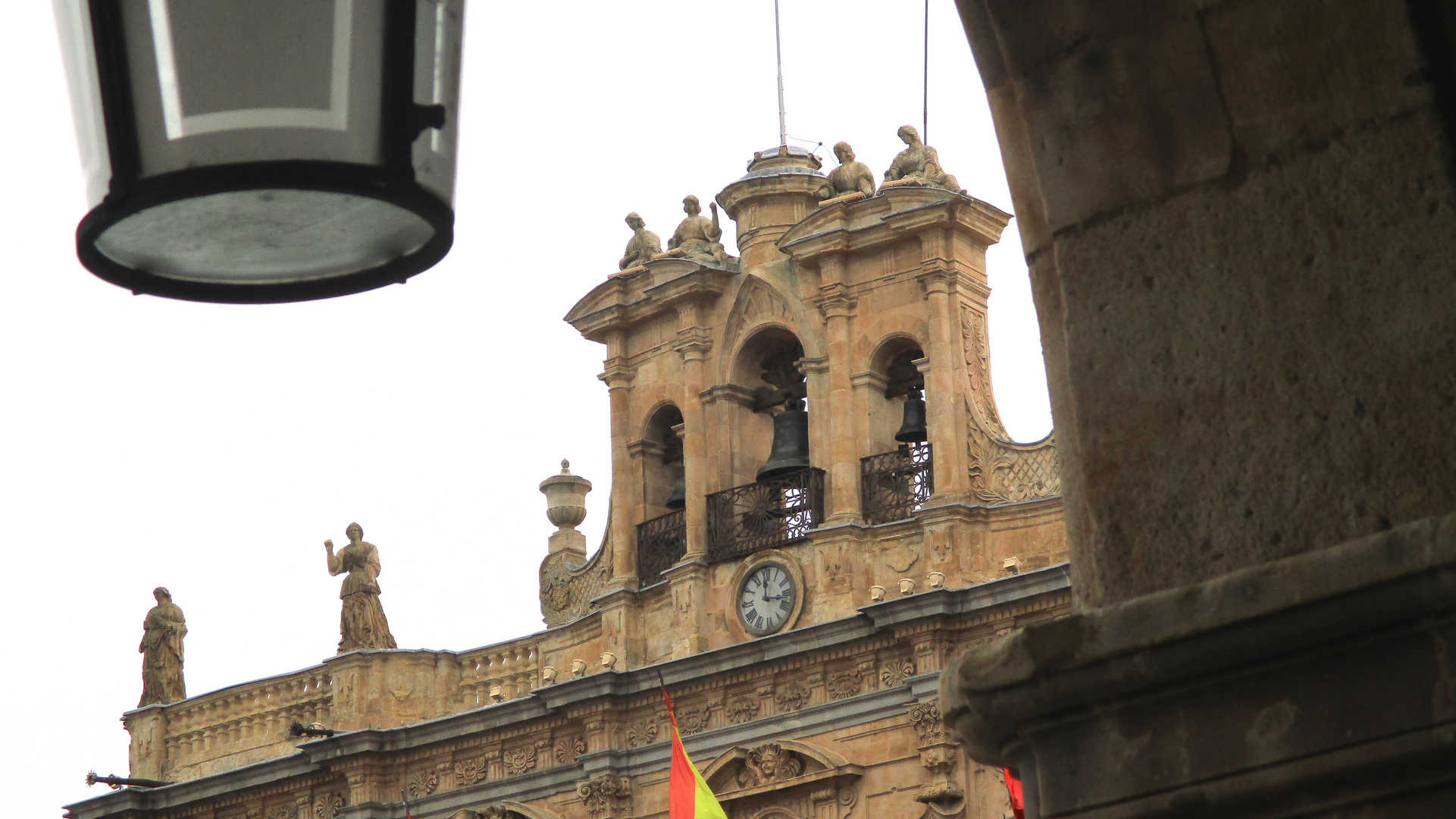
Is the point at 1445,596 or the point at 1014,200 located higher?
the point at 1014,200

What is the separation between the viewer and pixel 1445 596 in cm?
279

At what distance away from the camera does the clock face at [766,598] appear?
72.5ft

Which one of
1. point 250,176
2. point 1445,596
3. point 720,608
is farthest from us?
point 720,608

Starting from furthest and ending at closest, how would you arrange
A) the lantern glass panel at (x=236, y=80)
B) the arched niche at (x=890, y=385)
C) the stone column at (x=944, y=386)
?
the arched niche at (x=890, y=385)
the stone column at (x=944, y=386)
the lantern glass panel at (x=236, y=80)

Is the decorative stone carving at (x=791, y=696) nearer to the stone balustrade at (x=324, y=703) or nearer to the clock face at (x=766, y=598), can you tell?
the clock face at (x=766, y=598)

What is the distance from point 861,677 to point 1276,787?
18.4m

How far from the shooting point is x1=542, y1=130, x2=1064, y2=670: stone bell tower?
2153cm

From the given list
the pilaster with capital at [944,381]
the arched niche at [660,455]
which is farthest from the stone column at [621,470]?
the pilaster with capital at [944,381]

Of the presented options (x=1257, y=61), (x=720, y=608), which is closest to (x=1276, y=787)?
(x=1257, y=61)

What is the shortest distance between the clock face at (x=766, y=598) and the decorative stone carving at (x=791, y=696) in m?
0.68

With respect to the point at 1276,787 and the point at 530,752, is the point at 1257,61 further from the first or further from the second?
the point at 530,752

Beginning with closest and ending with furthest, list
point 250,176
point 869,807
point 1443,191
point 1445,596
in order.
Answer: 1. point 250,176
2. point 1445,596
3. point 1443,191
4. point 869,807

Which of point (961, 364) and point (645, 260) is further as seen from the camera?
point (645, 260)

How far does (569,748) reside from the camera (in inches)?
918
